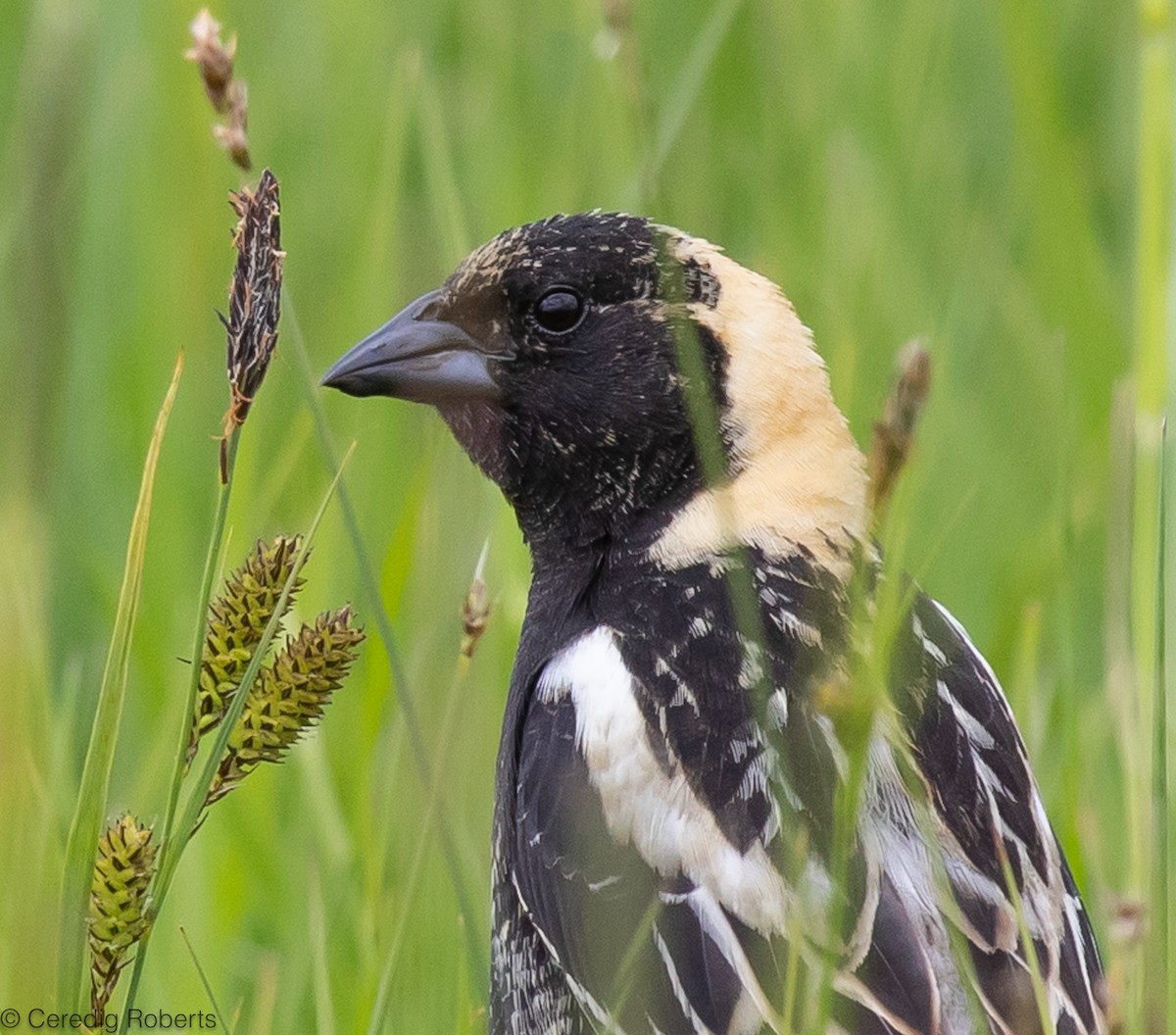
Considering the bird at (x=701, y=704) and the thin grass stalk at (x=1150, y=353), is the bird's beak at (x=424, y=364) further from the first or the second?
the thin grass stalk at (x=1150, y=353)

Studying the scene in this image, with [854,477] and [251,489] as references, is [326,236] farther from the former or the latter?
[854,477]

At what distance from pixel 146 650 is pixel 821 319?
157 centimetres

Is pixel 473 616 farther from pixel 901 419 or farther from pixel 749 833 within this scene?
pixel 901 419

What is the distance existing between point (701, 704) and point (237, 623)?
0.80 meters

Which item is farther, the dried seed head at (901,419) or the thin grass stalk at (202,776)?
the thin grass stalk at (202,776)

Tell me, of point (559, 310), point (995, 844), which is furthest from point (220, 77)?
point (995, 844)

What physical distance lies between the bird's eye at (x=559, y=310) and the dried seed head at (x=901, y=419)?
58.4 inches

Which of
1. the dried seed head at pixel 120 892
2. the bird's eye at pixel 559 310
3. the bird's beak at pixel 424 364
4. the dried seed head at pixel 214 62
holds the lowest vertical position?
the dried seed head at pixel 120 892

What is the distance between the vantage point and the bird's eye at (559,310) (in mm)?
2635

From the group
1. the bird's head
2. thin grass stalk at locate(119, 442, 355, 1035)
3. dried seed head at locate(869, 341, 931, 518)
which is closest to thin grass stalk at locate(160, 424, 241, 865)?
thin grass stalk at locate(119, 442, 355, 1035)

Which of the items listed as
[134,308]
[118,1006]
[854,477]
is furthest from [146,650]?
[854,477]

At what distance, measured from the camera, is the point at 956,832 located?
2201 millimetres

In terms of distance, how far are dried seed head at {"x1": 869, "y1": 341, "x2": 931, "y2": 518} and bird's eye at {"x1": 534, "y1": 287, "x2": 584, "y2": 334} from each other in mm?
1484

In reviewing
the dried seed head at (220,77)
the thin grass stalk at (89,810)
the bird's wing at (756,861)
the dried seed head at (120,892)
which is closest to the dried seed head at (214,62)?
the dried seed head at (220,77)
